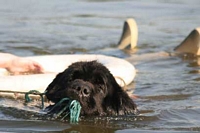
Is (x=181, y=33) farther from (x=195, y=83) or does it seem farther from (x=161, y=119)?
(x=161, y=119)

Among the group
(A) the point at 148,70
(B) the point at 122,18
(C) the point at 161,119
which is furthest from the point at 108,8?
(C) the point at 161,119

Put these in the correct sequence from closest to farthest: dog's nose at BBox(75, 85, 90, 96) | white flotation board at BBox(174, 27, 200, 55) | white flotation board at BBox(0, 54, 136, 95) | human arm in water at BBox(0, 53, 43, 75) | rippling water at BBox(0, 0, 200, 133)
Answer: dog's nose at BBox(75, 85, 90, 96) < rippling water at BBox(0, 0, 200, 133) < white flotation board at BBox(0, 54, 136, 95) < human arm in water at BBox(0, 53, 43, 75) < white flotation board at BBox(174, 27, 200, 55)

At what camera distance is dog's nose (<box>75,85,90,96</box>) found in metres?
7.14

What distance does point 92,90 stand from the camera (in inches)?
286

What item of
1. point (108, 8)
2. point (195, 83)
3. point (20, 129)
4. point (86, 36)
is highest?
point (108, 8)

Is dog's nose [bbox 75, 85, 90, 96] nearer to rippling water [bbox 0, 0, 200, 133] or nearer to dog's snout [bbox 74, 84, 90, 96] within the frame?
dog's snout [bbox 74, 84, 90, 96]

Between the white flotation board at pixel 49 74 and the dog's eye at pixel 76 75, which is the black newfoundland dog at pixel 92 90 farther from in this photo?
the white flotation board at pixel 49 74

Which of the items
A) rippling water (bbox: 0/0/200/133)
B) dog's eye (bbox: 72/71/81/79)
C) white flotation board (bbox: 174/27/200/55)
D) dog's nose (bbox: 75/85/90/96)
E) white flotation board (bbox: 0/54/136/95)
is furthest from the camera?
white flotation board (bbox: 174/27/200/55)

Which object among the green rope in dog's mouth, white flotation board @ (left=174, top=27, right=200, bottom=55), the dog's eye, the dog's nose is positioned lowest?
the green rope in dog's mouth

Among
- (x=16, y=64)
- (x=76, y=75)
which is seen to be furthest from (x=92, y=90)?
(x=16, y=64)

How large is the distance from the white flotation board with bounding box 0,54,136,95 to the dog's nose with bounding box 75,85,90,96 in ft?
7.48

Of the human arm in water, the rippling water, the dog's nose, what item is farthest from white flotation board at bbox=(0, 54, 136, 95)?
the dog's nose

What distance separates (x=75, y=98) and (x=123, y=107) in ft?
2.20

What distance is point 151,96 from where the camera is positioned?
32.1 ft
